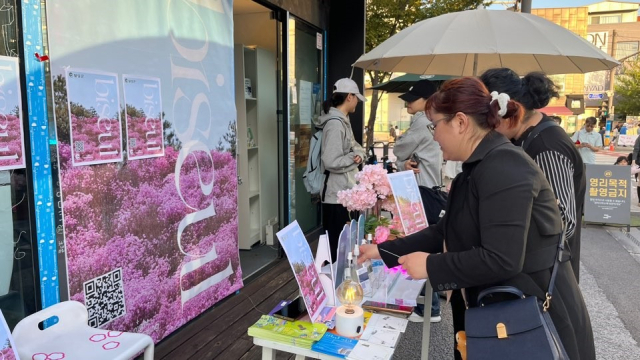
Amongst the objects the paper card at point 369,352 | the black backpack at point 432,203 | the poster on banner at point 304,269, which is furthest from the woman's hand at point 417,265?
the black backpack at point 432,203

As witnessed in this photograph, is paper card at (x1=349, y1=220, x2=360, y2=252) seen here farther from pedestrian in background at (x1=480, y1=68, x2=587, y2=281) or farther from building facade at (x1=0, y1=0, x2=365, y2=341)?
building facade at (x1=0, y1=0, x2=365, y2=341)

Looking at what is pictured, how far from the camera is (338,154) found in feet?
12.1

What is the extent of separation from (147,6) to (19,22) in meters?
0.82

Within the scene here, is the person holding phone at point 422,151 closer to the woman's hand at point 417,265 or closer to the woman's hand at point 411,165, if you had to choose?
the woman's hand at point 411,165

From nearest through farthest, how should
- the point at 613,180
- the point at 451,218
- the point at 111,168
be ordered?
the point at 451,218
the point at 111,168
the point at 613,180

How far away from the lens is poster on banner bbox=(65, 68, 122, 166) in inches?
86.2

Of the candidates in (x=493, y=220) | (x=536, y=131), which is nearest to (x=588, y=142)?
(x=536, y=131)

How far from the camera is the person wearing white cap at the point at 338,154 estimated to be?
3.71 meters

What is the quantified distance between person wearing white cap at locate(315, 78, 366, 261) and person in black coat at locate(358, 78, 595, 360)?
2.14 meters

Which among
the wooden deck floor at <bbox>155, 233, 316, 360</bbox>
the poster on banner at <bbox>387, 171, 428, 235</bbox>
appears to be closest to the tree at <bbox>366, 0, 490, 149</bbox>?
the wooden deck floor at <bbox>155, 233, 316, 360</bbox>

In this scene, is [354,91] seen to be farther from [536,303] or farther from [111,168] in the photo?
[536,303]

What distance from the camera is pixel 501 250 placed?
1.30 m

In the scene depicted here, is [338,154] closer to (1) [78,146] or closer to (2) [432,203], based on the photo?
(2) [432,203]

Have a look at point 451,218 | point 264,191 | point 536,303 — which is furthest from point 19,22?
point 264,191
